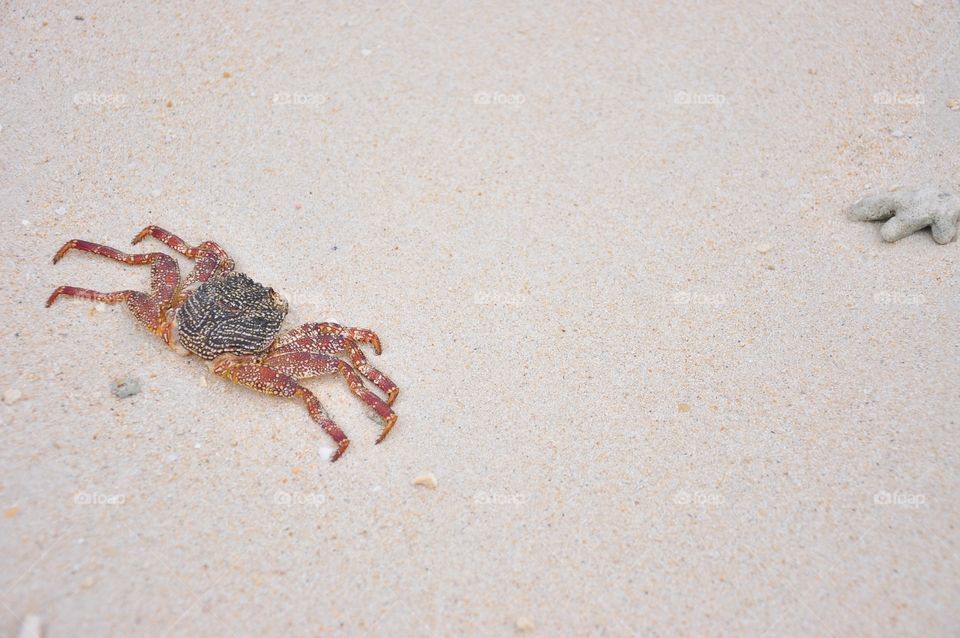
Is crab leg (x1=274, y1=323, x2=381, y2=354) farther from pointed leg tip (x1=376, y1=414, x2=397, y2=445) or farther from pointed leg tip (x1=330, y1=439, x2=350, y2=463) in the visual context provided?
pointed leg tip (x1=330, y1=439, x2=350, y2=463)

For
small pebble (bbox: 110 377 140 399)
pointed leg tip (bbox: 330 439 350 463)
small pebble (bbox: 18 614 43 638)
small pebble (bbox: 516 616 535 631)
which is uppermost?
small pebble (bbox: 110 377 140 399)

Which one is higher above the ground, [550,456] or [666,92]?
[666,92]

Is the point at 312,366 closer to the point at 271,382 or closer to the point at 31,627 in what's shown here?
the point at 271,382

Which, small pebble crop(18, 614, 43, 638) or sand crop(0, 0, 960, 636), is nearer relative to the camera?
small pebble crop(18, 614, 43, 638)

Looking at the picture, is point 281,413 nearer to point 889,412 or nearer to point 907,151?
point 889,412

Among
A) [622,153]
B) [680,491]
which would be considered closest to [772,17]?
[622,153]

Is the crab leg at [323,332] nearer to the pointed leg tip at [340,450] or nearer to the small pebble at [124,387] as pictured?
the pointed leg tip at [340,450]

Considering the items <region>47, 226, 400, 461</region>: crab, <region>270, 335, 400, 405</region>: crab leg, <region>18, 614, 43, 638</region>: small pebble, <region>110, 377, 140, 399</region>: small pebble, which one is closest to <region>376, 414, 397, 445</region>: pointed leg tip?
<region>47, 226, 400, 461</region>: crab

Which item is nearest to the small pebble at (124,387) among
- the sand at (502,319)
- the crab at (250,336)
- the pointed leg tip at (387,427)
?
the sand at (502,319)
